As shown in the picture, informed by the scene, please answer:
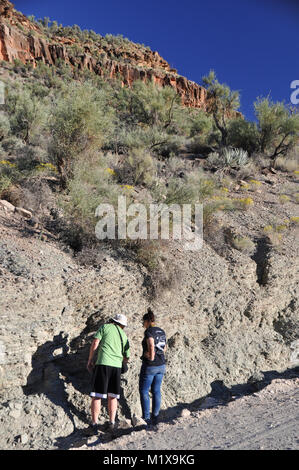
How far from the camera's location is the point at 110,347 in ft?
12.7

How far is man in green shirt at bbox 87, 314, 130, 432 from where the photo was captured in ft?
12.4

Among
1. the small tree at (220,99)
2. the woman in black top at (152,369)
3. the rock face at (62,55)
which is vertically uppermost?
the rock face at (62,55)

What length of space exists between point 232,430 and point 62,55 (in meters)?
49.1

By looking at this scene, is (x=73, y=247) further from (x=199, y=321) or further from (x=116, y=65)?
(x=116, y=65)

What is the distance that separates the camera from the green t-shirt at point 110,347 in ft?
12.6

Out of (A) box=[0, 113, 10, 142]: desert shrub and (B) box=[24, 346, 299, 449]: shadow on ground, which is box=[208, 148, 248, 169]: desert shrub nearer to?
(A) box=[0, 113, 10, 142]: desert shrub

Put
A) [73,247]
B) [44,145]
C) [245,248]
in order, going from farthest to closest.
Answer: [44,145], [245,248], [73,247]

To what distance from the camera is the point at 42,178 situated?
770 centimetres

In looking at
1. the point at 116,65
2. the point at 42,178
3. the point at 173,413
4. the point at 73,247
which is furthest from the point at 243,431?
the point at 116,65

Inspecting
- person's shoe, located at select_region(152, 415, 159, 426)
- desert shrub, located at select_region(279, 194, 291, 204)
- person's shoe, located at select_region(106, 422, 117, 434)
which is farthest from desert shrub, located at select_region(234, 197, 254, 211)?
person's shoe, located at select_region(106, 422, 117, 434)

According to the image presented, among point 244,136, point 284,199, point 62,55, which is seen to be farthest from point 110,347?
point 62,55

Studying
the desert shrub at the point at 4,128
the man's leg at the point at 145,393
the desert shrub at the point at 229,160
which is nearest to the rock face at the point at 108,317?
the man's leg at the point at 145,393

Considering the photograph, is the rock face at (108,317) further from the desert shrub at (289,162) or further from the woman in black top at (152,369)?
the desert shrub at (289,162)
